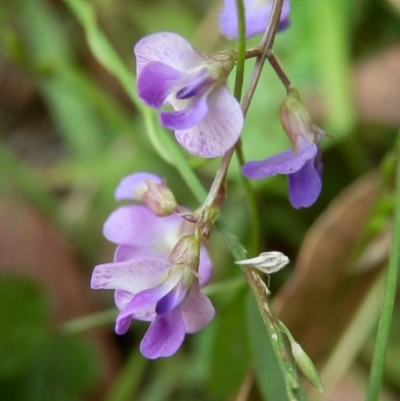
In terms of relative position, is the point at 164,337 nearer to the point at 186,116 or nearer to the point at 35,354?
the point at 186,116

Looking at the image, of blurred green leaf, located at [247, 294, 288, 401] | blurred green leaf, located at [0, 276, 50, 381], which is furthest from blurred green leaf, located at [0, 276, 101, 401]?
blurred green leaf, located at [247, 294, 288, 401]

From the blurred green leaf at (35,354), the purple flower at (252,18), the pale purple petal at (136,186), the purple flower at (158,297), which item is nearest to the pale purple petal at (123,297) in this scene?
the purple flower at (158,297)

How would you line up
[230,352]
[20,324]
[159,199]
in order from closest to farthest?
[159,199], [230,352], [20,324]

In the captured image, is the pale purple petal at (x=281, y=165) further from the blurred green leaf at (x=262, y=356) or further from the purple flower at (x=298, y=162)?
the blurred green leaf at (x=262, y=356)

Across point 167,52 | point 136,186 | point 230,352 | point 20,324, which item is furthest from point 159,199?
point 20,324

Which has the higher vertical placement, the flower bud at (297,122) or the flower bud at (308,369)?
the flower bud at (297,122)

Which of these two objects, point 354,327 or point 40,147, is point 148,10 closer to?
point 40,147

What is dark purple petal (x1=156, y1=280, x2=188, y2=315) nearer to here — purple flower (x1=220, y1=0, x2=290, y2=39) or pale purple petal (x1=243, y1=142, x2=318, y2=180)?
pale purple petal (x1=243, y1=142, x2=318, y2=180)
